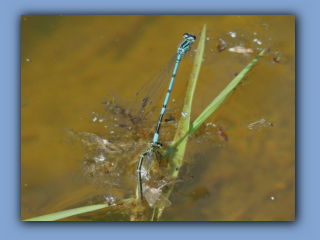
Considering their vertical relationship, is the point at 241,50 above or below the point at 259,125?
above

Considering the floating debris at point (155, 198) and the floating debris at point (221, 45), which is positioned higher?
the floating debris at point (221, 45)

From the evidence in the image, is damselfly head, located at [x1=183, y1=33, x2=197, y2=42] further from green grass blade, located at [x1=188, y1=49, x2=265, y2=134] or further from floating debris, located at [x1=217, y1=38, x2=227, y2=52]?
green grass blade, located at [x1=188, y1=49, x2=265, y2=134]

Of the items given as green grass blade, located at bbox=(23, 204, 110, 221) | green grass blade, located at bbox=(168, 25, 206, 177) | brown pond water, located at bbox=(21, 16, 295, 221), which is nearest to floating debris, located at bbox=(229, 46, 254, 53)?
brown pond water, located at bbox=(21, 16, 295, 221)

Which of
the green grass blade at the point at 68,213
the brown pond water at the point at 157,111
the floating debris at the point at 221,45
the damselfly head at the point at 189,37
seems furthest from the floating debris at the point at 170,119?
the green grass blade at the point at 68,213

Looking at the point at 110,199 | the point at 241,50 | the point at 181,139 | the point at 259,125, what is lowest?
the point at 110,199

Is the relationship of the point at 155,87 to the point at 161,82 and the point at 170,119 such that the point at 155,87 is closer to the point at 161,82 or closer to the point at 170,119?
the point at 161,82

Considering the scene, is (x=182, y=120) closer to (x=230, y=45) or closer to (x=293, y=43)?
(x=230, y=45)

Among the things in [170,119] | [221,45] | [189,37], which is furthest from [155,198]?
[221,45]

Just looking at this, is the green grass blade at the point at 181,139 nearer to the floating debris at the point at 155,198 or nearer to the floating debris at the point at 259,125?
the floating debris at the point at 155,198
